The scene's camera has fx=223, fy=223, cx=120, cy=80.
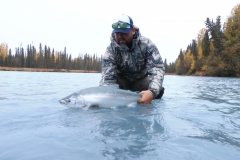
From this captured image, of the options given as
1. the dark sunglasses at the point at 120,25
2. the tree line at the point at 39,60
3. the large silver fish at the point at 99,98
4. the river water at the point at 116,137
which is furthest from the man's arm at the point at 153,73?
the tree line at the point at 39,60

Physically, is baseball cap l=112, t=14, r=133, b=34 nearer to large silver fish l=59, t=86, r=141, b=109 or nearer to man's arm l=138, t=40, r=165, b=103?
man's arm l=138, t=40, r=165, b=103

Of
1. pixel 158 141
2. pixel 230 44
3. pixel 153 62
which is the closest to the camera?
pixel 158 141

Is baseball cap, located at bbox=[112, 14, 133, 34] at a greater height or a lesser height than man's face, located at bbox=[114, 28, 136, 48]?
greater

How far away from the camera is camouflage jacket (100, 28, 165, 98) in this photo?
4.25m

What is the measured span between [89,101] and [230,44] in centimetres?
3981

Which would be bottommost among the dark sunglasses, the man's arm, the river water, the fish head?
the river water

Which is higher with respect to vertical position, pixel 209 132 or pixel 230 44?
pixel 230 44

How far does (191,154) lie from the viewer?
165cm

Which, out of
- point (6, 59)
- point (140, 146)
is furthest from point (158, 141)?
point (6, 59)

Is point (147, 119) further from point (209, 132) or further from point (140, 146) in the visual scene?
point (140, 146)

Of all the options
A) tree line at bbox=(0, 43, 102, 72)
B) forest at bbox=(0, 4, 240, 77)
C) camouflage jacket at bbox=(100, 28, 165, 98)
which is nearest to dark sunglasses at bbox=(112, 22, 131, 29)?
camouflage jacket at bbox=(100, 28, 165, 98)

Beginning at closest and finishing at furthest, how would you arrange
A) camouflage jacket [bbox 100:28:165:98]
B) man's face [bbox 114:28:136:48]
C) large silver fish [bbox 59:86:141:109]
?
large silver fish [bbox 59:86:141:109], man's face [bbox 114:28:136:48], camouflage jacket [bbox 100:28:165:98]

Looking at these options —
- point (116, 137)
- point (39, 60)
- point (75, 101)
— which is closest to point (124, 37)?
point (75, 101)

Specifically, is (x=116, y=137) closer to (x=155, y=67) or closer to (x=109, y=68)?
(x=155, y=67)
